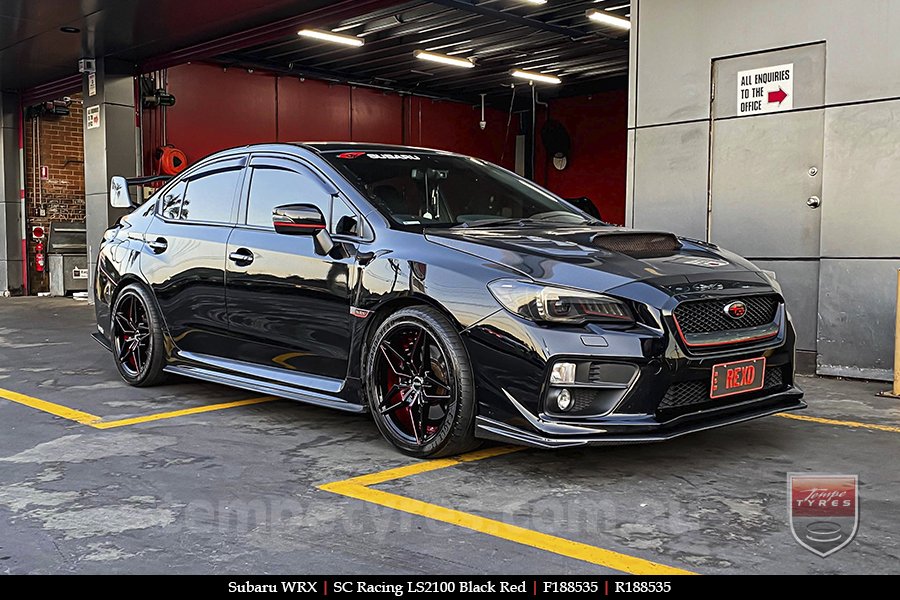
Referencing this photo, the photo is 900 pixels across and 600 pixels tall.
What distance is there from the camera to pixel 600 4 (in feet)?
41.5

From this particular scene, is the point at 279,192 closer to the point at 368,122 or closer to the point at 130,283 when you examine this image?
the point at 130,283

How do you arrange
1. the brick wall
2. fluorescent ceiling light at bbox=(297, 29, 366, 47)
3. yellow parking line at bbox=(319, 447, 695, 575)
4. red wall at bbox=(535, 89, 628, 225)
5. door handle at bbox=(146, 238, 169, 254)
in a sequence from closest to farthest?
1. yellow parking line at bbox=(319, 447, 695, 575)
2. door handle at bbox=(146, 238, 169, 254)
3. fluorescent ceiling light at bbox=(297, 29, 366, 47)
4. the brick wall
5. red wall at bbox=(535, 89, 628, 225)

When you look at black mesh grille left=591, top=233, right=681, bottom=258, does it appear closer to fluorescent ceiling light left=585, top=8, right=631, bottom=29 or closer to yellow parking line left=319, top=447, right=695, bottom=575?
yellow parking line left=319, top=447, right=695, bottom=575

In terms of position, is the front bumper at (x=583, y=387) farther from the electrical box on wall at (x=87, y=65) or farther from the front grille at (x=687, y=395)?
the electrical box on wall at (x=87, y=65)

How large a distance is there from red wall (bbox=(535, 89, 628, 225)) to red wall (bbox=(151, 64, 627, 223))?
2cm

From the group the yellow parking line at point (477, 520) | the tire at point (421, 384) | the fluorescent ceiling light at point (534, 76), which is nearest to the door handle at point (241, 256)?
the tire at point (421, 384)

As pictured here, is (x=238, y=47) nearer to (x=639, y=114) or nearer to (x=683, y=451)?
(x=639, y=114)

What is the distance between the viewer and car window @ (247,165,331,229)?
467cm

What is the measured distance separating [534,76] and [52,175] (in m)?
9.61

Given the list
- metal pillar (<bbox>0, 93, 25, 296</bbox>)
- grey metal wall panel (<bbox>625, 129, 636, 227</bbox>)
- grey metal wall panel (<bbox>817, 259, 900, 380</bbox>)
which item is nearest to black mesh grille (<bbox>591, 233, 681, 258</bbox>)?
grey metal wall panel (<bbox>817, 259, 900, 380</bbox>)

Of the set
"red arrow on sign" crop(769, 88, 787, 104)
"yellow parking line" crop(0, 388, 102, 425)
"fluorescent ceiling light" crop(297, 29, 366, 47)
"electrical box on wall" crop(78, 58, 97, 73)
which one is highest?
"fluorescent ceiling light" crop(297, 29, 366, 47)

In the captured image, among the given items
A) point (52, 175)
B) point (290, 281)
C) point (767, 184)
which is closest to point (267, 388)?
point (290, 281)

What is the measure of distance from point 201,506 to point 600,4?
1093 cm
